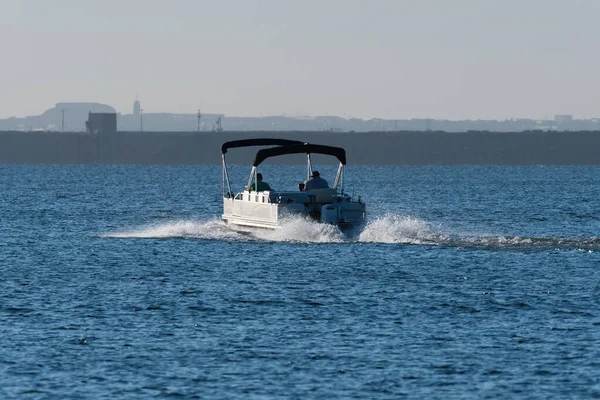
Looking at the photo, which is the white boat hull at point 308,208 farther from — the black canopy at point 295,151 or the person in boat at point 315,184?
the black canopy at point 295,151

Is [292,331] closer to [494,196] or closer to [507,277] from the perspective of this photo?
[507,277]

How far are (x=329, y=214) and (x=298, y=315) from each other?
14.7m

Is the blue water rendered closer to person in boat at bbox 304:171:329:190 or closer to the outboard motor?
the outboard motor

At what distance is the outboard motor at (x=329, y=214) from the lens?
42.8m

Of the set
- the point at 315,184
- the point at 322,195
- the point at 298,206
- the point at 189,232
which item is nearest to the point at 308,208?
the point at 298,206

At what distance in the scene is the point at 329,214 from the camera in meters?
43.1

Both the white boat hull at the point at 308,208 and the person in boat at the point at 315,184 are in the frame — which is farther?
the person in boat at the point at 315,184

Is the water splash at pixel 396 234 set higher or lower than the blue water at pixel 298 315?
higher

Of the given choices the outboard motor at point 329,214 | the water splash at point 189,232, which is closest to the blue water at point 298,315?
the water splash at point 189,232

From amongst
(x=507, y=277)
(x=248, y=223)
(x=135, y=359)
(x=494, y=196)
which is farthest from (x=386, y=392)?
(x=494, y=196)

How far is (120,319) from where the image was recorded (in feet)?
92.2

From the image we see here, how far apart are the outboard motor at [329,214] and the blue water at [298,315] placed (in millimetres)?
515

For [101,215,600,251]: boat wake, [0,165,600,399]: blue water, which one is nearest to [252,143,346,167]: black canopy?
[101,215,600,251]: boat wake

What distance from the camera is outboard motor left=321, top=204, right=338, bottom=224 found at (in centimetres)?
4281
